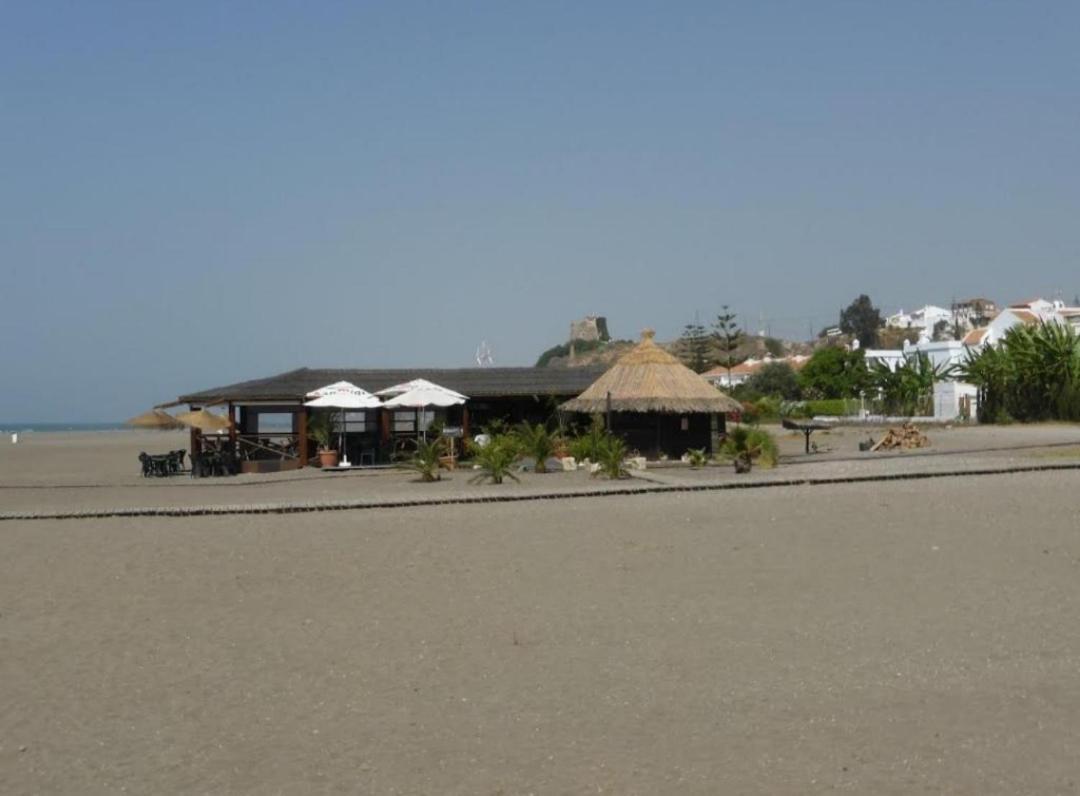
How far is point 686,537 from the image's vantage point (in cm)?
1208

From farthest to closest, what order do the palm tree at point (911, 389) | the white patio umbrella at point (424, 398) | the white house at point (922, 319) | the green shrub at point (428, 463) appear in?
the white house at point (922, 319)
the palm tree at point (911, 389)
the white patio umbrella at point (424, 398)
the green shrub at point (428, 463)

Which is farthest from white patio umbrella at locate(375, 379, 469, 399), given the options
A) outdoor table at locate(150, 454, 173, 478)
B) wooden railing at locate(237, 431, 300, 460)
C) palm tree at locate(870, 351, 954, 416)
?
palm tree at locate(870, 351, 954, 416)

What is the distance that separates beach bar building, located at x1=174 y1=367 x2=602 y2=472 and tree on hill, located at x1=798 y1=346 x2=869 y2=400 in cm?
4450

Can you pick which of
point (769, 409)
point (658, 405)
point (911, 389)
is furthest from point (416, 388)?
point (911, 389)

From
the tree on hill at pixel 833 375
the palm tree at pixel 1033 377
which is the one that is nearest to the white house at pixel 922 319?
the tree on hill at pixel 833 375

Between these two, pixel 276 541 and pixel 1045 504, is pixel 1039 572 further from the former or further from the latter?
pixel 276 541

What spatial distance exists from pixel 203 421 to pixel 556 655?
19.7 metres

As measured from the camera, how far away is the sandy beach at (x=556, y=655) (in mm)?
5723

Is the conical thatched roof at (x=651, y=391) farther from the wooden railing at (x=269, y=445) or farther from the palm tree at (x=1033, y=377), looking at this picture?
the palm tree at (x=1033, y=377)

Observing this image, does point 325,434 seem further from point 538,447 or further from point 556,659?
point 556,659

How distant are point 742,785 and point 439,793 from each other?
50.8 inches

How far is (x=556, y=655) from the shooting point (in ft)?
25.2

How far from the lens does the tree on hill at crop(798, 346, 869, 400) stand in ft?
239

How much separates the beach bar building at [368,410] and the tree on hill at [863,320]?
117 meters
